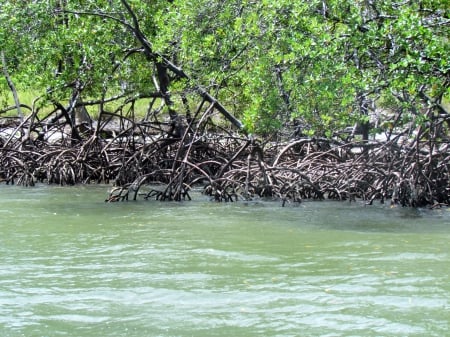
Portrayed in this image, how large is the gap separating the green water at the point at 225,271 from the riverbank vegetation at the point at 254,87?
2.79 ft

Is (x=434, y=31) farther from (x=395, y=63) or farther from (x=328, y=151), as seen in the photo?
(x=328, y=151)

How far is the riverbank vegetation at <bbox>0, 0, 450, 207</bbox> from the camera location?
339 inches

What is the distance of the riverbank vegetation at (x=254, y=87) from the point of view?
861 centimetres

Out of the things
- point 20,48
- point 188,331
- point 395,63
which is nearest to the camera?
point 188,331

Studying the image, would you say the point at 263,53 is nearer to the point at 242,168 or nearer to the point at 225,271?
the point at 242,168

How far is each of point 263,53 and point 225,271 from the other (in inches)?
141

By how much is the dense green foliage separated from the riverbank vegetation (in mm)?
23

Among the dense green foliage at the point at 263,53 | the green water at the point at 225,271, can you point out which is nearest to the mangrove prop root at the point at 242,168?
the green water at the point at 225,271

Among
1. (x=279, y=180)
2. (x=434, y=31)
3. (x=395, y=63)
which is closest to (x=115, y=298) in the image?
(x=395, y=63)

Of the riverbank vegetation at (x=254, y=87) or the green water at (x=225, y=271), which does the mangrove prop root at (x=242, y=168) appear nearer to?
the riverbank vegetation at (x=254, y=87)

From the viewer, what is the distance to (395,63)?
8.53m

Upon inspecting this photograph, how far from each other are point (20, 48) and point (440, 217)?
672cm

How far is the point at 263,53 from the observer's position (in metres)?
9.52

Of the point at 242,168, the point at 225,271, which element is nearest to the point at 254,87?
the point at 242,168
